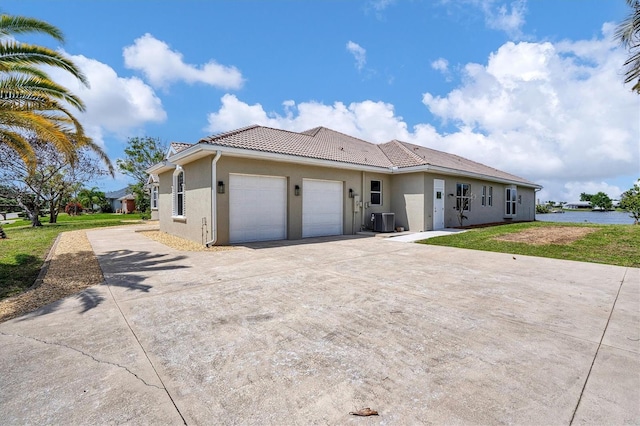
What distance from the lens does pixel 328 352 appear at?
297 cm

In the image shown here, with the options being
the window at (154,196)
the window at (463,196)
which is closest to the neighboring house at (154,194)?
the window at (154,196)

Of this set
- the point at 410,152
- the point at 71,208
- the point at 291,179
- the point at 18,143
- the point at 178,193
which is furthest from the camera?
the point at 71,208

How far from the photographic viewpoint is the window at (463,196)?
54.3 ft

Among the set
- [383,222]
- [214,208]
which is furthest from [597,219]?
[214,208]

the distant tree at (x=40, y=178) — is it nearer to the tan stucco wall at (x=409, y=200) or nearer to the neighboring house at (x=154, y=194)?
the neighboring house at (x=154, y=194)

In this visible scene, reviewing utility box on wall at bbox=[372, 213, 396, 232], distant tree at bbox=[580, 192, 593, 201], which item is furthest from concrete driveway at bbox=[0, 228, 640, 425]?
distant tree at bbox=[580, 192, 593, 201]

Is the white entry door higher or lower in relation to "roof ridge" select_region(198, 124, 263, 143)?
lower

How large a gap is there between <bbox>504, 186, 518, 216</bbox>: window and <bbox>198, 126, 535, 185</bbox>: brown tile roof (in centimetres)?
918

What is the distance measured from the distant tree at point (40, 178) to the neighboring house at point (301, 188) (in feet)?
36.5

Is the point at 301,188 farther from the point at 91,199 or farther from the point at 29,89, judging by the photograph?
the point at 91,199

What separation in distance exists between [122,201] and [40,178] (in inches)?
1209

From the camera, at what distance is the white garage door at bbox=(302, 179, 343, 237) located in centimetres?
1234

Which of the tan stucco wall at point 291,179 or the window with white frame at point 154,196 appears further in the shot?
the window with white frame at point 154,196

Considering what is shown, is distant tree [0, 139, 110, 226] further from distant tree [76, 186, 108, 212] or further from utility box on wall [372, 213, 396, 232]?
distant tree [76, 186, 108, 212]
